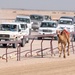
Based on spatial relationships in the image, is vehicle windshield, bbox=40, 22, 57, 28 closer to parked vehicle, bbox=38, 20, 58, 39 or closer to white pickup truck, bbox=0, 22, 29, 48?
parked vehicle, bbox=38, 20, 58, 39

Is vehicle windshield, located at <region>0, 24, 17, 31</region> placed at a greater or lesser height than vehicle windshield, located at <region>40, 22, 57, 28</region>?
greater

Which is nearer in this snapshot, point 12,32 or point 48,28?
point 12,32

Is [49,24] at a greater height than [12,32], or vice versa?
[12,32]

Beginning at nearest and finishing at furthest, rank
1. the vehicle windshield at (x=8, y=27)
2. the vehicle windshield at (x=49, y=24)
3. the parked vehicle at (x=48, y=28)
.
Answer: the vehicle windshield at (x=8, y=27), the parked vehicle at (x=48, y=28), the vehicle windshield at (x=49, y=24)

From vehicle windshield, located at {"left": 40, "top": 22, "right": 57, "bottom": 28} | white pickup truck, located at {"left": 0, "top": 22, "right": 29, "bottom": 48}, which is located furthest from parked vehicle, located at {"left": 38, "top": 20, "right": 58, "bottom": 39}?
white pickup truck, located at {"left": 0, "top": 22, "right": 29, "bottom": 48}

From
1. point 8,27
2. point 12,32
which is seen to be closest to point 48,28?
point 8,27

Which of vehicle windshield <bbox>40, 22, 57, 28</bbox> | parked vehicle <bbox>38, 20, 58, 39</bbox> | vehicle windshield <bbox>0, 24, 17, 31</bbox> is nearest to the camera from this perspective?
vehicle windshield <bbox>0, 24, 17, 31</bbox>

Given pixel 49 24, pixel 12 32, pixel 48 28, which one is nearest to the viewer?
pixel 12 32

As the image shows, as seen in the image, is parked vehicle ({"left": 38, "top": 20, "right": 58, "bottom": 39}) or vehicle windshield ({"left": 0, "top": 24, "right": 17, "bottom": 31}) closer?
vehicle windshield ({"left": 0, "top": 24, "right": 17, "bottom": 31})

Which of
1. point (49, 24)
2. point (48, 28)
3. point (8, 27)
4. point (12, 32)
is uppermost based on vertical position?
point (8, 27)

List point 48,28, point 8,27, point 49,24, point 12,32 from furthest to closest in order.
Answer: point 49,24 < point 48,28 < point 8,27 < point 12,32

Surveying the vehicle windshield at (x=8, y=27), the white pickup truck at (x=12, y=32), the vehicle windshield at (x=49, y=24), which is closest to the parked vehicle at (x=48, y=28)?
the vehicle windshield at (x=49, y=24)

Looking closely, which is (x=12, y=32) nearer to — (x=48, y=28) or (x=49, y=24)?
(x=48, y=28)

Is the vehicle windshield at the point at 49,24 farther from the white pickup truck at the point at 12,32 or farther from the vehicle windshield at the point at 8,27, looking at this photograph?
the vehicle windshield at the point at 8,27
